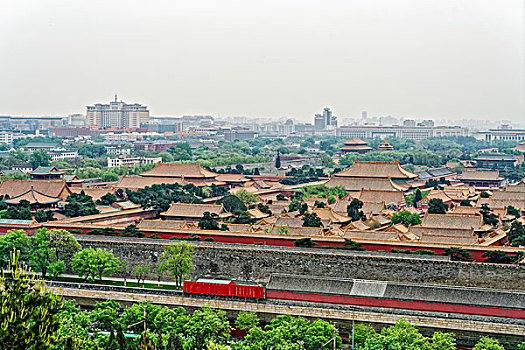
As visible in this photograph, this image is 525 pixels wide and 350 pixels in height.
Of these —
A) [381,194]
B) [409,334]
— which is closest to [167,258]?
[409,334]

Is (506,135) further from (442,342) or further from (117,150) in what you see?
(442,342)

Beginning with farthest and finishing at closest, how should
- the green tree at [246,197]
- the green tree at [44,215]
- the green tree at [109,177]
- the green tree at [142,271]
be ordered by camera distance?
1. the green tree at [109,177]
2. the green tree at [246,197]
3. the green tree at [44,215]
4. the green tree at [142,271]

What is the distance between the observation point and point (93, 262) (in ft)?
84.8

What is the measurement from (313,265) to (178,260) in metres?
4.63

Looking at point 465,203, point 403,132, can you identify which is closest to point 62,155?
point 465,203

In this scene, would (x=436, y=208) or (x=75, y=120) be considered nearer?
(x=436, y=208)

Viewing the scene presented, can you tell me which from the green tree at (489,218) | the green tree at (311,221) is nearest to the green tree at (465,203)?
the green tree at (489,218)

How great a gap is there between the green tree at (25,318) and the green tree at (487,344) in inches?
405

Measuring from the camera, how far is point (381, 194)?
42531 millimetres

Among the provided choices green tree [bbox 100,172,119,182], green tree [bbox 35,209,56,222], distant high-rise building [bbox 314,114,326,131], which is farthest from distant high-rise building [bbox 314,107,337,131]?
green tree [bbox 35,209,56,222]

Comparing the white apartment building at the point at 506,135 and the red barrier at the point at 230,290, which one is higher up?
the white apartment building at the point at 506,135

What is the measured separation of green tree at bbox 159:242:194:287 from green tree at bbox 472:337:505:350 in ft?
34.6

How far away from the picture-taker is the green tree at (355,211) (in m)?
→ 36.2

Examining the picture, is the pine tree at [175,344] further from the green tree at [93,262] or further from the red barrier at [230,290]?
the green tree at [93,262]
